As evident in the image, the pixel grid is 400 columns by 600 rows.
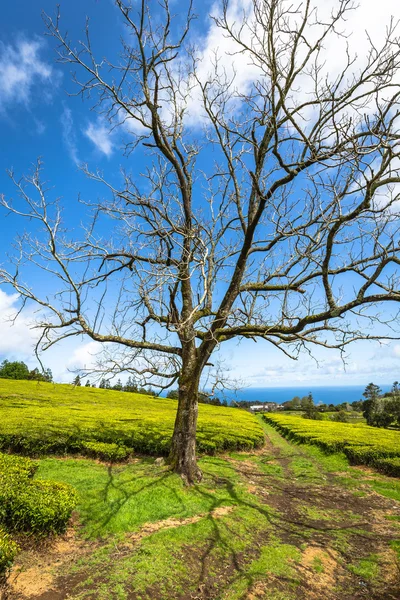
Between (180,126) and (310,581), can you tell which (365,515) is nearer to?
(310,581)

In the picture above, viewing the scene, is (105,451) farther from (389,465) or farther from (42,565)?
(389,465)

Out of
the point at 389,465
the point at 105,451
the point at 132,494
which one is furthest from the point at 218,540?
the point at 389,465

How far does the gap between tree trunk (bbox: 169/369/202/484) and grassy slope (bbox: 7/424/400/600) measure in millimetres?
389

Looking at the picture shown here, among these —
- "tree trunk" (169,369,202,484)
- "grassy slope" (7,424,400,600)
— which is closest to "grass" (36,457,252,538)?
"grassy slope" (7,424,400,600)

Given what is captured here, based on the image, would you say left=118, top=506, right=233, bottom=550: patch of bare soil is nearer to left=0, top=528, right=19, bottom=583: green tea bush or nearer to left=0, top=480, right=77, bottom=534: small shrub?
left=0, top=480, right=77, bottom=534: small shrub

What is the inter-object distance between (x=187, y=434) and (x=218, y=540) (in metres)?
2.99

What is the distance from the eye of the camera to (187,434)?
9289 mm

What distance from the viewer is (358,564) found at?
6.16m

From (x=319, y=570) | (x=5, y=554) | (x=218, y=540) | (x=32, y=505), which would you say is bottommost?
(x=319, y=570)

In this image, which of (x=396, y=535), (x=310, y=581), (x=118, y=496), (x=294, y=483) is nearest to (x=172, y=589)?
(x=310, y=581)

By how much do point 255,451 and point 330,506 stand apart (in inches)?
335

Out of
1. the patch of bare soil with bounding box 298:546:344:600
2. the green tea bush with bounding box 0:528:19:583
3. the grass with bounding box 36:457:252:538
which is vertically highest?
the green tea bush with bounding box 0:528:19:583

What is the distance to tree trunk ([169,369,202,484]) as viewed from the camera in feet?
30.3

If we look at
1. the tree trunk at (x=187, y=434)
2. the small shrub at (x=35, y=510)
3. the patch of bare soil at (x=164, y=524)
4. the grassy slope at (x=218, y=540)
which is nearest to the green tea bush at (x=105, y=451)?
the grassy slope at (x=218, y=540)
